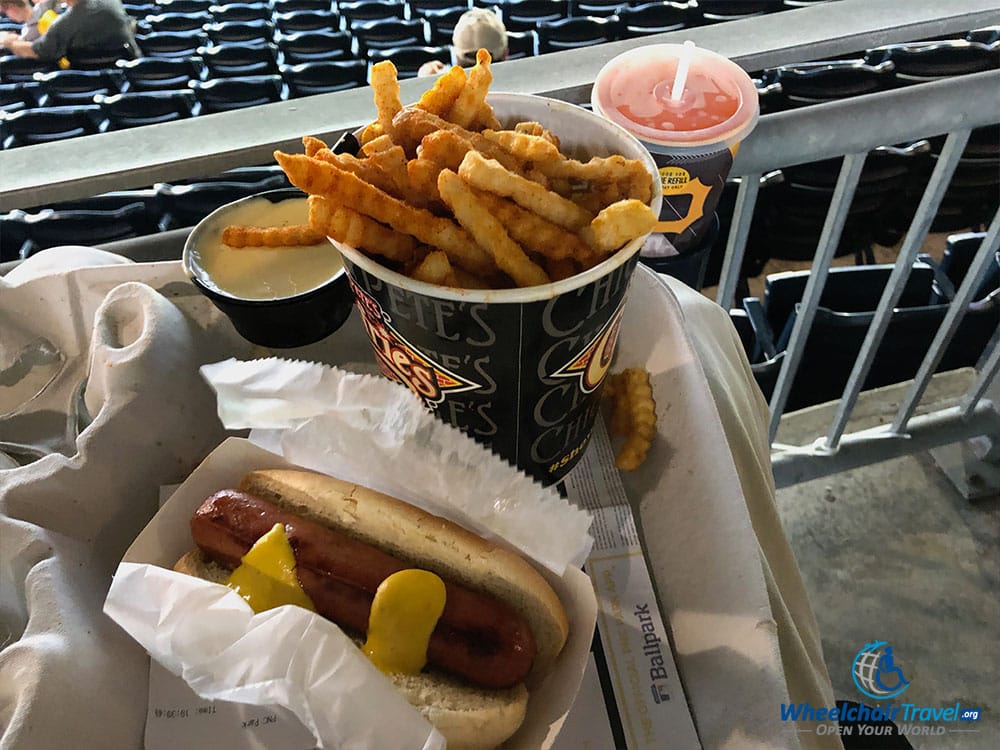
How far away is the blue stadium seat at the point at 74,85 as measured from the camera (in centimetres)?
567

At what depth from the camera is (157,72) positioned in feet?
19.1

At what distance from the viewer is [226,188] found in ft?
11.9

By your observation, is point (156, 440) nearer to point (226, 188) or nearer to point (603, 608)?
point (603, 608)

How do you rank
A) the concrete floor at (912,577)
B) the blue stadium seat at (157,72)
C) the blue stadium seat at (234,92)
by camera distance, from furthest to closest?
the blue stadium seat at (157,72) < the blue stadium seat at (234,92) < the concrete floor at (912,577)

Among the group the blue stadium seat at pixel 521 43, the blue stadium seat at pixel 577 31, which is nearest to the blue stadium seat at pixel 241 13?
the blue stadium seat at pixel 521 43

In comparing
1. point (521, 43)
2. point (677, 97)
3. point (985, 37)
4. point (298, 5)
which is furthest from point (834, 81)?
point (298, 5)

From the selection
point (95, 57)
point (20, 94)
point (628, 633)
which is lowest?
point (20, 94)

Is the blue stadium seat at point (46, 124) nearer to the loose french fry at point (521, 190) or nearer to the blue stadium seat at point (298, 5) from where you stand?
the blue stadium seat at point (298, 5)

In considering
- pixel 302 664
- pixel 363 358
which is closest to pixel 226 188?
pixel 363 358

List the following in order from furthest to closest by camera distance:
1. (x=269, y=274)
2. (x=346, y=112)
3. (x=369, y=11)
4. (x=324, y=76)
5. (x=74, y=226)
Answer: (x=369, y=11), (x=324, y=76), (x=74, y=226), (x=346, y=112), (x=269, y=274)

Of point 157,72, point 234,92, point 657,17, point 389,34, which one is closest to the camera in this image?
point 234,92

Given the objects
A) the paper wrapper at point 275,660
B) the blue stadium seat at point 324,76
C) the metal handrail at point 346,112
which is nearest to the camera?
the paper wrapper at point 275,660

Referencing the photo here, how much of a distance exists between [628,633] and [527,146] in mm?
563

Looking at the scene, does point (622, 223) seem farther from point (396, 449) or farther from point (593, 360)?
point (396, 449)
